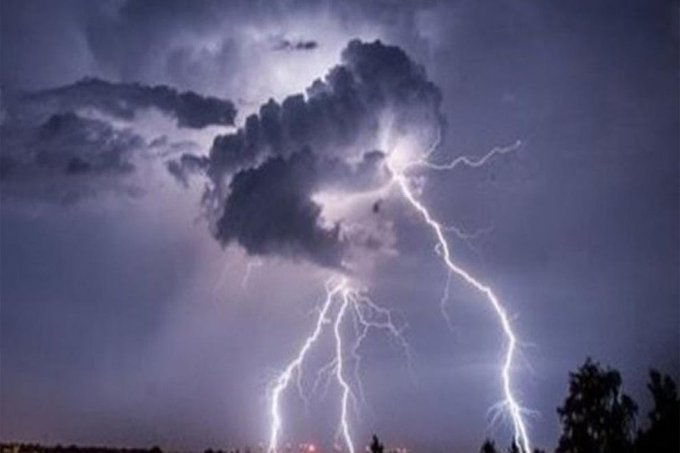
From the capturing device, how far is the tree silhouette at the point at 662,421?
19391 millimetres

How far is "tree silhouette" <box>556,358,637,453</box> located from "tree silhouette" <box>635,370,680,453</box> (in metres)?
1.64

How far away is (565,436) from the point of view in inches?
904

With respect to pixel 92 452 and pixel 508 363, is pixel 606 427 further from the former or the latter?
pixel 92 452

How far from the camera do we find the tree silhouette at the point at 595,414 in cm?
2234

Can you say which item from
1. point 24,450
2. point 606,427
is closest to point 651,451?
point 606,427

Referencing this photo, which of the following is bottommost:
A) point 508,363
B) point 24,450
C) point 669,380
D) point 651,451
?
point 651,451

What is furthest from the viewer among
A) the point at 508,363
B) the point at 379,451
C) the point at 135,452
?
the point at 135,452

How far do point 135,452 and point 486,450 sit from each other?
108 metres

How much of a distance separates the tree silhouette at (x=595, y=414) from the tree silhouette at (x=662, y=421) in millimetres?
1640

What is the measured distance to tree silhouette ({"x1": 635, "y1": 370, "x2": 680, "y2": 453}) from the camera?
19.4 meters

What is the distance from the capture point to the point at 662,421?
1977cm

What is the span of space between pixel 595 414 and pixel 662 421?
3175 millimetres

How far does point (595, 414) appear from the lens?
2286 centimetres

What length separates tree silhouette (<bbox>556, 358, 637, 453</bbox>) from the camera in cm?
2234
